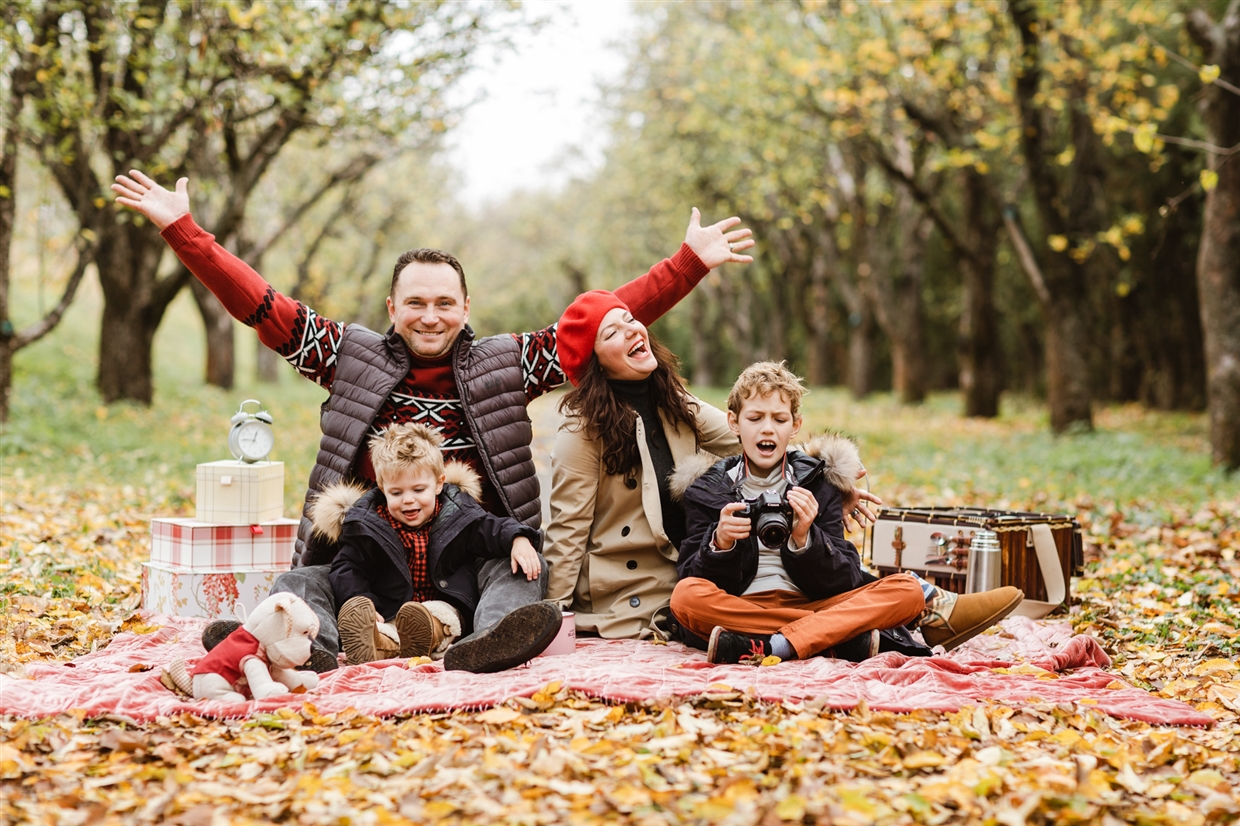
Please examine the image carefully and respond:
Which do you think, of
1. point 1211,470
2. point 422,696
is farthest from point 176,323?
point 422,696

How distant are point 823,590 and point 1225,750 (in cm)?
154

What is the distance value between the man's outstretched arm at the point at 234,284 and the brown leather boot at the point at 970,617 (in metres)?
3.04

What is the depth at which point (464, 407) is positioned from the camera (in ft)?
16.0

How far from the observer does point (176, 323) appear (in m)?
35.0

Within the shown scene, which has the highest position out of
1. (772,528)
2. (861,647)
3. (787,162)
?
(787,162)

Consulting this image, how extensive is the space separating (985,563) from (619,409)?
1906mm

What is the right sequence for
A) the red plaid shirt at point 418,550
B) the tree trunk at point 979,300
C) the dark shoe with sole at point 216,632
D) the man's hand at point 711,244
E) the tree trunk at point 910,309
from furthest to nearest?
the tree trunk at point 910,309, the tree trunk at point 979,300, the man's hand at point 711,244, the red plaid shirt at point 418,550, the dark shoe with sole at point 216,632

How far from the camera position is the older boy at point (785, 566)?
4273mm

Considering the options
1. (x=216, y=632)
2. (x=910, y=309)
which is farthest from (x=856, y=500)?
(x=910, y=309)

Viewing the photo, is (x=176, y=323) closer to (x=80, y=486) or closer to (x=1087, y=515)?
(x=80, y=486)

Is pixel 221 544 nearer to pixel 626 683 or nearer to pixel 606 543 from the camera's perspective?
pixel 606 543

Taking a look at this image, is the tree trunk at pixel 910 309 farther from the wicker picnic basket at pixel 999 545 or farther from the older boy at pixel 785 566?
the older boy at pixel 785 566

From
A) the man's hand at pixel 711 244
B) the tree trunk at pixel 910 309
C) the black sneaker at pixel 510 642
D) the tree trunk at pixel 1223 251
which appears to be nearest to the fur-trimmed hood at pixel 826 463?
the black sneaker at pixel 510 642

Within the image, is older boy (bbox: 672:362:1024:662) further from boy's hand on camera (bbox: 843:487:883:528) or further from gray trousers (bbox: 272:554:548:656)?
gray trousers (bbox: 272:554:548:656)
